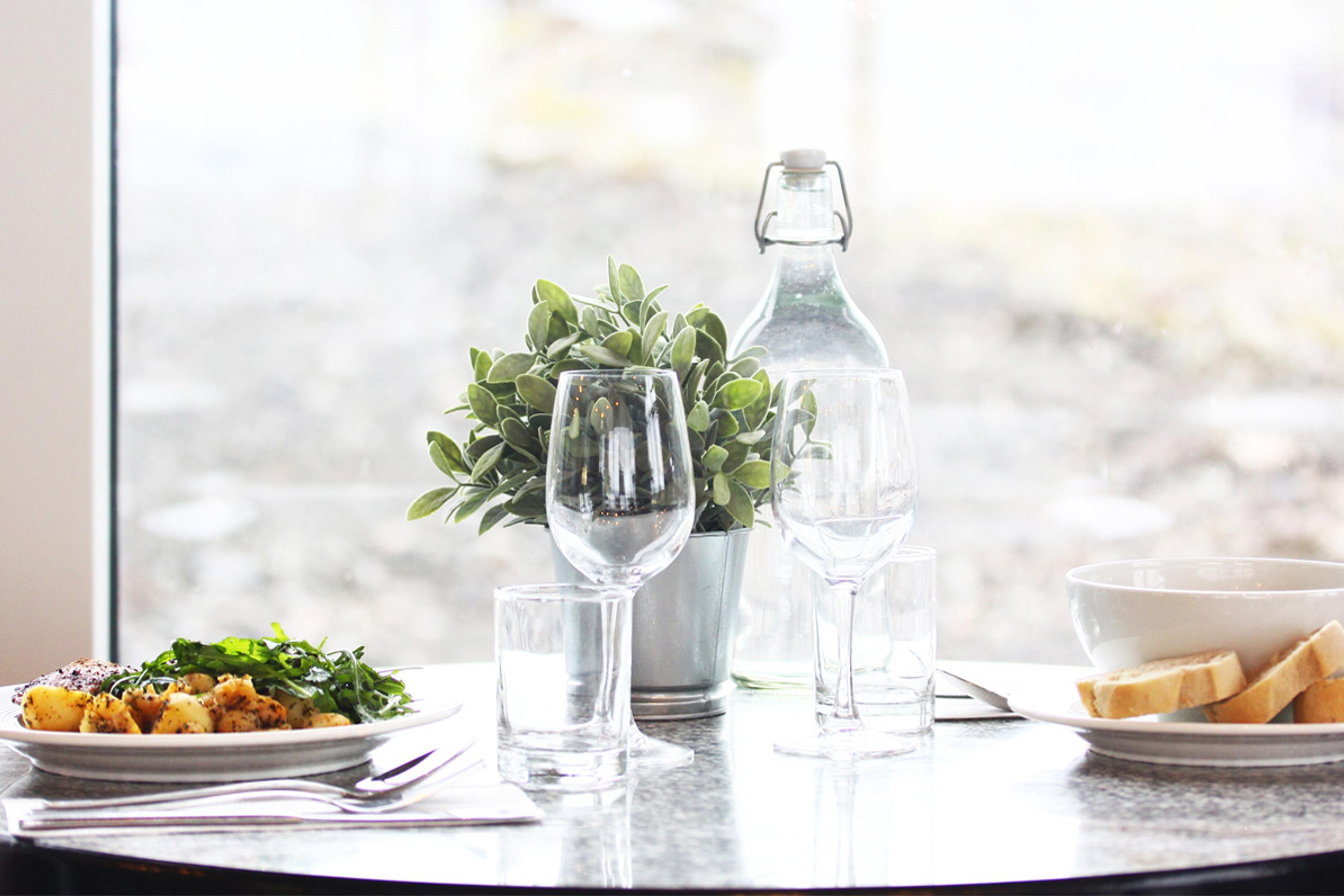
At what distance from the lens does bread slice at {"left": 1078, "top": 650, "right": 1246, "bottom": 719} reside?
33.7 inches

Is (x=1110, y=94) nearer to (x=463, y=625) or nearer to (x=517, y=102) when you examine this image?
(x=517, y=102)

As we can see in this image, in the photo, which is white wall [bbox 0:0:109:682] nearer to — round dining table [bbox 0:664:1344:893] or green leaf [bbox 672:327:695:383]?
round dining table [bbox 0:664:1344:893]

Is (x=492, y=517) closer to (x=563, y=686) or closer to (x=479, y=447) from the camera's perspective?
(x=479, y=447)

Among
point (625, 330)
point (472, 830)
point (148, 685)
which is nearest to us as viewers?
point (472, 830)

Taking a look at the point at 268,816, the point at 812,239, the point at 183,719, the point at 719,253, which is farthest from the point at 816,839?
the point at 719,253

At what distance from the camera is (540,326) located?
1.04 m

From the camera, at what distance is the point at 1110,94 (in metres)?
2.52

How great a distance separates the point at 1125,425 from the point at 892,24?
2.87ft

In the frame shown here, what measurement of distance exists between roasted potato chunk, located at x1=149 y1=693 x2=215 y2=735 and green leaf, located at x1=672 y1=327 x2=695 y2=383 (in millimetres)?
406

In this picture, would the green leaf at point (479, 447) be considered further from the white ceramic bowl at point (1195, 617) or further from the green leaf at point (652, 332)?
the white ceramic bowl at point (1195, 617)

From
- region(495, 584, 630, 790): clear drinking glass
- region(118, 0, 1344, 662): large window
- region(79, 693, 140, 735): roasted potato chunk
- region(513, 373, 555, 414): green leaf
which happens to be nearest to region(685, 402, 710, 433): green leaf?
region(513, 373, 555, 414): green leaf

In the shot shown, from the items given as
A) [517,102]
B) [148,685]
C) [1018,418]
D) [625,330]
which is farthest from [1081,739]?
[517,102]

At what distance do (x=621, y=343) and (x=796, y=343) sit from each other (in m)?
0.22

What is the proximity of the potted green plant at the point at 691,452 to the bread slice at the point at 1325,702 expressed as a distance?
0.39m
